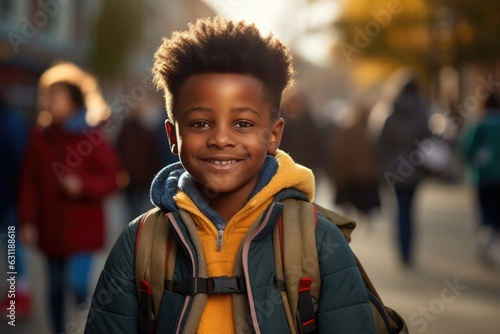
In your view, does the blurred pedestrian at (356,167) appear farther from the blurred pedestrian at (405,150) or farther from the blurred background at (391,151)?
the blurred pedestrian at (405,150)

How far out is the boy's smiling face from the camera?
2.58m

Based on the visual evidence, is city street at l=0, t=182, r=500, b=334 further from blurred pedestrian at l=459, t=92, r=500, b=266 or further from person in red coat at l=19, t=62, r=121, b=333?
person in red coat at l=19, t=62, r=121, b=333

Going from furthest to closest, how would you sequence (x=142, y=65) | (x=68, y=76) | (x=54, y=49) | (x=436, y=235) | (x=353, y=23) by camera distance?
1. (x=142, y=65)
2. (x=54, y=49)
3. (x=353, y=23)
4. (x=436, y=235)
5. (x=68, y=76)

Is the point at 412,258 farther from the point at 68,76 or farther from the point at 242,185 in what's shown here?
the point at 242,185

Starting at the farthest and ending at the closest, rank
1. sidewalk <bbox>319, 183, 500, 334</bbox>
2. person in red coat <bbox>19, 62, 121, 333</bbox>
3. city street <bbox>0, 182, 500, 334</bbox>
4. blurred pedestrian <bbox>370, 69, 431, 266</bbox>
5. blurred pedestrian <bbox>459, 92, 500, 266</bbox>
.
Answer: blurred pedestrian <bbox>459, 92, 500, 266</bbox>, blurred pedestrian <bbox>370, 69, 431, 266</bbox>, sidewalk <bbox>319, 183, 500, 334</bbox>, city street <bbox>0, 182, 500, 334</bbox>, person in red coat <bbox>19, 62, 121, 333</bbox>

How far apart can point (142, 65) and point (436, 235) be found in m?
46.4

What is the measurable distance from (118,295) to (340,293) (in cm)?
66

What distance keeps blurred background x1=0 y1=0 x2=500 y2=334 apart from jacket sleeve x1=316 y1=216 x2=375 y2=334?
578 mm

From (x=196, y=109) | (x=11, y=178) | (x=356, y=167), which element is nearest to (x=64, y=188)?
(x=11, y=178)

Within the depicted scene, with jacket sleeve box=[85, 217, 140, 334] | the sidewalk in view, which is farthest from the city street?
jacket sleeve box=[85, 217, 140, 334]

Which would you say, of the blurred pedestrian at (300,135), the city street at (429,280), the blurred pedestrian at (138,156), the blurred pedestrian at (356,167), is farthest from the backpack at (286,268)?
the blurred pedestrian at (356,167)

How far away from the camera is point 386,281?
8.47 metres

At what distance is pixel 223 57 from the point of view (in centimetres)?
261

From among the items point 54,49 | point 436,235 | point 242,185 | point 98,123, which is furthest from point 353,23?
point 242,185
